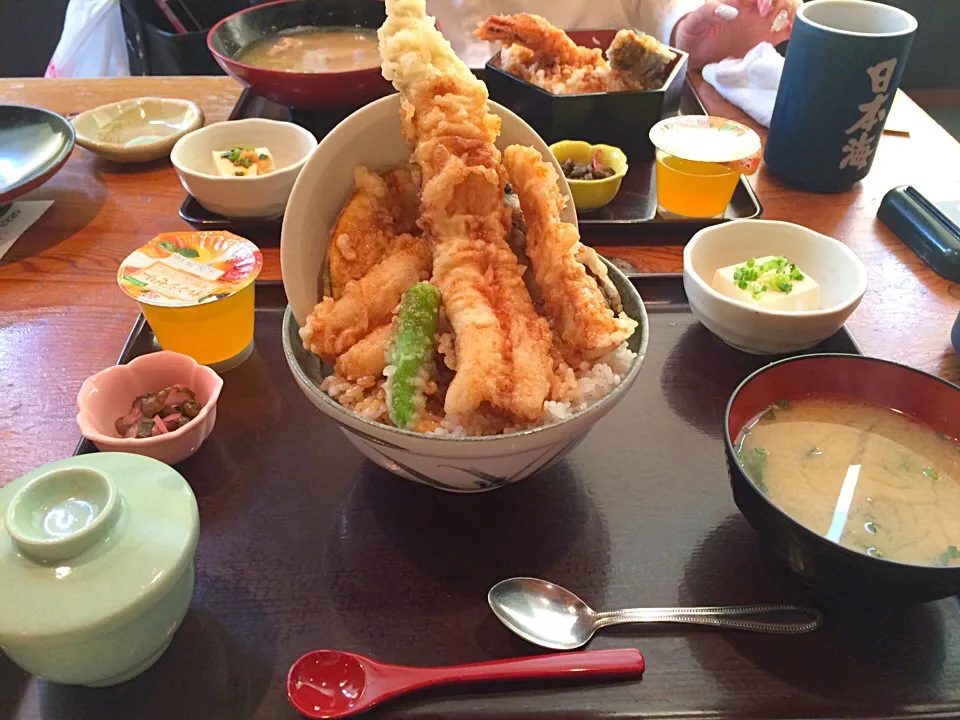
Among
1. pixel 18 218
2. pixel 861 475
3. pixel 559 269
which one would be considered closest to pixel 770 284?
pixel 861 475

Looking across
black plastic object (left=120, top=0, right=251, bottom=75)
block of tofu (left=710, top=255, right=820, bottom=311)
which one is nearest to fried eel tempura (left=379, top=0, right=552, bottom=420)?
block of tofu (left=710, top=255, right=820, bottom=311)

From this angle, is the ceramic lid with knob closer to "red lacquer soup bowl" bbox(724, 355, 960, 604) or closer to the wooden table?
the wooden table

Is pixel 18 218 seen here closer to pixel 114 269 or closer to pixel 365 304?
pixel 114 269

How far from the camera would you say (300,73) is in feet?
6.53

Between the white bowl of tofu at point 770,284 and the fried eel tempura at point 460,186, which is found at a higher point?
the fried eel tempura at point 460,186

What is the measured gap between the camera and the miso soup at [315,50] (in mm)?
2381

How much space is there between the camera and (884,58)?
5.68 feet

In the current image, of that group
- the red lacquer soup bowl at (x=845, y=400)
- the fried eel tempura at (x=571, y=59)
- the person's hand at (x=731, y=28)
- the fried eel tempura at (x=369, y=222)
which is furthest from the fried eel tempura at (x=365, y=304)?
the person's hand at (x=731, y=28)

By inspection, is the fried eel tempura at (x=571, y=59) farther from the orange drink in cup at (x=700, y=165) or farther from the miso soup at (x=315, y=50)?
the miso soup at (x=315, y=50)

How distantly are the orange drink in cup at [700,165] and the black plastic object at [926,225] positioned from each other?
38 cm

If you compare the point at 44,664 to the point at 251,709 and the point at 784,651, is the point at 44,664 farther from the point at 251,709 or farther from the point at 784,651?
the point at 784,651

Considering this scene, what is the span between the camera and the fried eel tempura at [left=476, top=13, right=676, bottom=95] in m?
2.02

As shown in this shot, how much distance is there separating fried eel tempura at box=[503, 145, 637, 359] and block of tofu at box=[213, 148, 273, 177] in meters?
0.96

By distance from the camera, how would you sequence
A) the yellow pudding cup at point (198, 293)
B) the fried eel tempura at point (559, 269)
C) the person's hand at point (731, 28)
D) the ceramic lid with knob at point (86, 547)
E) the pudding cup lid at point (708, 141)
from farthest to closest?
the person's hand at point (731, 28) < the pudding cup lid at point (708, 141) < the yellow pudding cup at point (198, 293) < the fried eel tempura at point (559, 269) < the ceramic lid with knob at point (86, 547)
